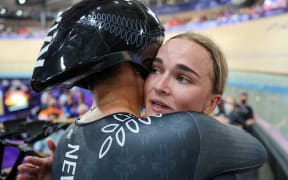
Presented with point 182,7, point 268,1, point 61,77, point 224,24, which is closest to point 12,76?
point 182,7

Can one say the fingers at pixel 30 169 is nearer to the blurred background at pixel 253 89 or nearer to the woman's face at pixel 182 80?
the woman's face at pixel 182 80

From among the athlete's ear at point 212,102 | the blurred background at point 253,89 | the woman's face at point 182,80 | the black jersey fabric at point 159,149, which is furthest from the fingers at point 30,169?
the blurred background at point 253,89

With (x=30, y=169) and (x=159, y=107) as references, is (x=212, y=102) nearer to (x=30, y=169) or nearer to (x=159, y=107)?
(x=159, y=107)

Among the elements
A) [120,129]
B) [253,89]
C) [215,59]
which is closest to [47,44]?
[120,129]

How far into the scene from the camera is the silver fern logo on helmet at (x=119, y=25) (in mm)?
791

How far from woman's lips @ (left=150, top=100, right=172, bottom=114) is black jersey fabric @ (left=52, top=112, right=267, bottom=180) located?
0.22 ft

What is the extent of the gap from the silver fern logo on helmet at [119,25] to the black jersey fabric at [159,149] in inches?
7.1

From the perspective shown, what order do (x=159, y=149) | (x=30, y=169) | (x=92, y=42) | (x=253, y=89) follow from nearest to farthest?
(x=159, y=149) → (x=92, y=42) → (x=30, y=169) → (x=253, y=89)

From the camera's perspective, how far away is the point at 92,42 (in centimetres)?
78

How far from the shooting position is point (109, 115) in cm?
76

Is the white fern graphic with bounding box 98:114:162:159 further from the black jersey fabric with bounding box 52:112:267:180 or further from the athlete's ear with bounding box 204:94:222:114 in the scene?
the athlete's ear with bounding box 204:94:222:114

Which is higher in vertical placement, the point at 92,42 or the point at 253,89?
the point at 92,42

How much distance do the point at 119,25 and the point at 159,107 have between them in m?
0.20

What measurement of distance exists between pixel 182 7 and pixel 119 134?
48.1 feet
